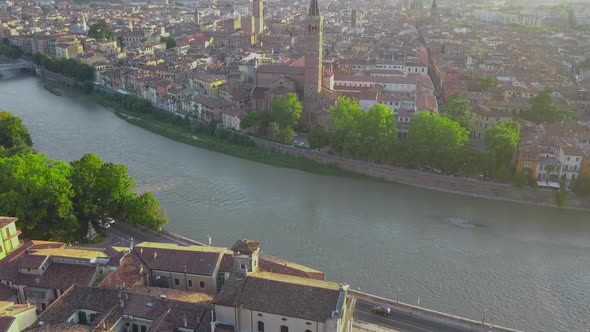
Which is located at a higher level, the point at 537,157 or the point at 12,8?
the point at 12,8

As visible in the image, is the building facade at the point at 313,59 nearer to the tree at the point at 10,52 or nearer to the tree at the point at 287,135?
the tree at the point at 287,135

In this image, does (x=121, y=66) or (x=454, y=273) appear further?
(x=121, y=66)

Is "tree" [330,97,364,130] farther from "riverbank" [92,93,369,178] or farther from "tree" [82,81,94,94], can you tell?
"tree" [82,81,94,94]

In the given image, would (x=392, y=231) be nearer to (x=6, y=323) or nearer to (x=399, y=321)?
(x=399, y=321)

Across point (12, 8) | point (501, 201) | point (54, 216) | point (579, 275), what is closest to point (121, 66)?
point (54, 216)

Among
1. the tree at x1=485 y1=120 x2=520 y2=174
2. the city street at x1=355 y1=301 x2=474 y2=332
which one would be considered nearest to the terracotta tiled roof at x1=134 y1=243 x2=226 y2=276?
the city street at x1=355 y1=301 x2=474 y2=332

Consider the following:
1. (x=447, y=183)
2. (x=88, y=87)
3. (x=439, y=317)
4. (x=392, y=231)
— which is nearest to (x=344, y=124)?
(x=447, y=183)

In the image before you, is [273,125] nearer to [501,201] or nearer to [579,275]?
[501,201]
